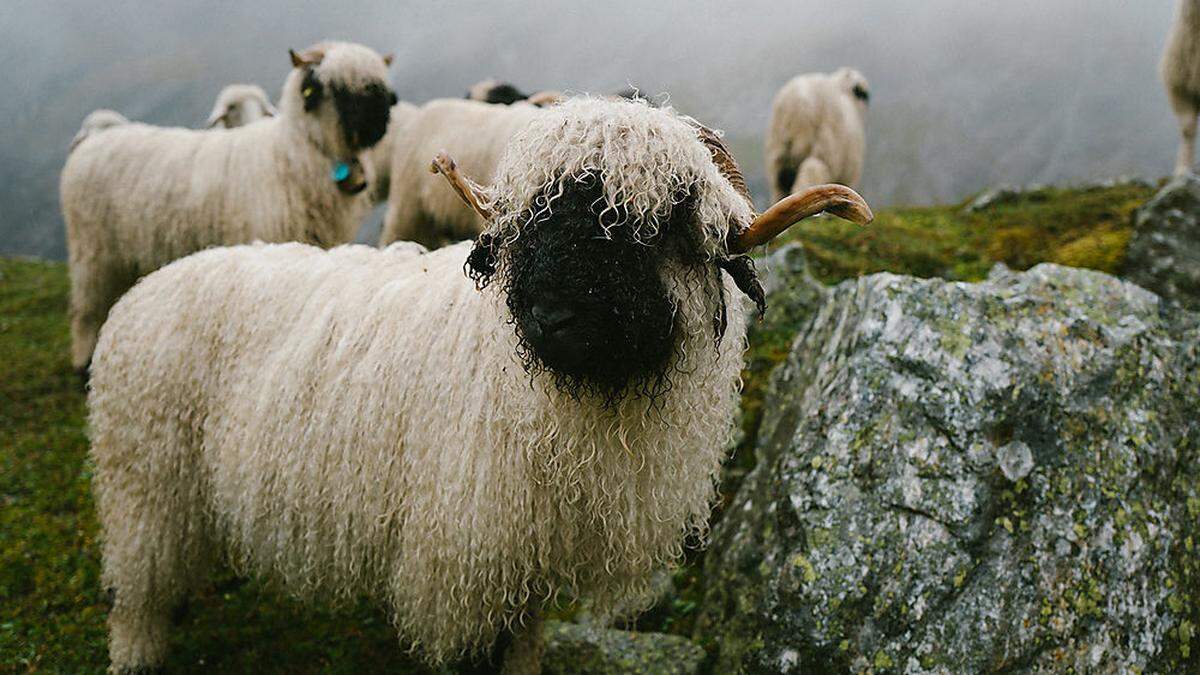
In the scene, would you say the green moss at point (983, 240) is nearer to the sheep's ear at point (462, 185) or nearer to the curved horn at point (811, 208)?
the curved horn at point (811, 208)

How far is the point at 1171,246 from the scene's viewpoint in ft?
22.0

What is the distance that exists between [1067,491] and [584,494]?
2.10 meters

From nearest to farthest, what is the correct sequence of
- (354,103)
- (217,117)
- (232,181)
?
(354,103) < (232,181) < (217,117)

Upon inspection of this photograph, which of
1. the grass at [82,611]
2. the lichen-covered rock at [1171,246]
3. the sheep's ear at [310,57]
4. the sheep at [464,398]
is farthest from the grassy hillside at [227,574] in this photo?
the sheep's ear at [310,57]

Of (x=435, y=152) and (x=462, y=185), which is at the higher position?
(x=462, y=185)

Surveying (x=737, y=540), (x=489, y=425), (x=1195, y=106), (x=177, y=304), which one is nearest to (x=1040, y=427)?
(x=737, y=540)

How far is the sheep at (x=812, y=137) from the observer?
44.0ft

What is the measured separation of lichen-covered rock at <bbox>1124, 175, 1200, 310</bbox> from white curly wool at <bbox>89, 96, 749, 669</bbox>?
4.83 meters

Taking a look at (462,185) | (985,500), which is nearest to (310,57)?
(462,185)

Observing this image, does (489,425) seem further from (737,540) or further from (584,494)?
(737,540)

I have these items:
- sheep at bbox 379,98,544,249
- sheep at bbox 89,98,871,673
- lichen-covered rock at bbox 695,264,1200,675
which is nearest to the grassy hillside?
sheep at bbox 89,98,871,673

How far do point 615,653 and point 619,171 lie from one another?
2.79m

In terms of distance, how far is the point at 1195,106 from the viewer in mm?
10273

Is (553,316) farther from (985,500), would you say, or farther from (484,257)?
(985,500)
